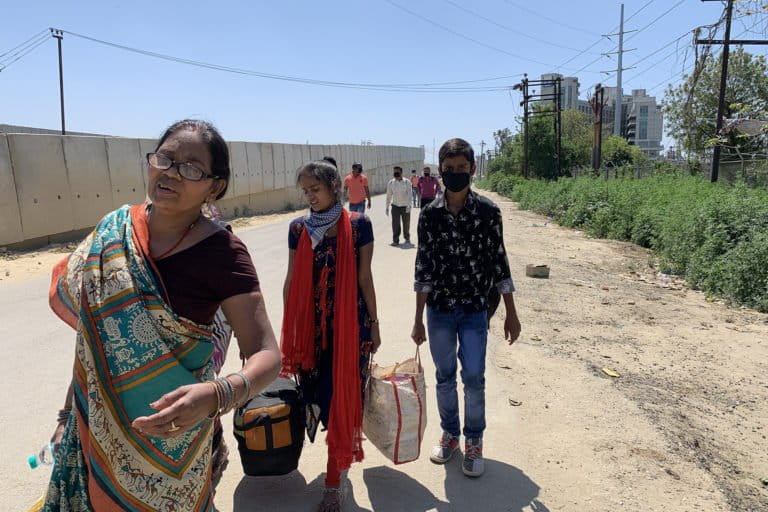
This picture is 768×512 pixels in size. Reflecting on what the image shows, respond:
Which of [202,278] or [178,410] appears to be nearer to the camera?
[178,410]

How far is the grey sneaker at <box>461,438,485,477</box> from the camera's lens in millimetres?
3127

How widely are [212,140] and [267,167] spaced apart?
21.4 m

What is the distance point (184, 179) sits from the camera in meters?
1.59

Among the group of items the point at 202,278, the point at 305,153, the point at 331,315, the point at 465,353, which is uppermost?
the point at 305,153

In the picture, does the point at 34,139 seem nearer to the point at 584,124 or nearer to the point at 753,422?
the point at 753,422

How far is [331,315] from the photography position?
2.90 meters

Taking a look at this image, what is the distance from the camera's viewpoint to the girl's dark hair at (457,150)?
3.06 meters

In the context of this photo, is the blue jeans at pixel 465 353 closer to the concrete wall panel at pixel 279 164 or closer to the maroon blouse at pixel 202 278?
the maroon blouse at pixel 202 278

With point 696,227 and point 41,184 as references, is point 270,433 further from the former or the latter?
point 41,184

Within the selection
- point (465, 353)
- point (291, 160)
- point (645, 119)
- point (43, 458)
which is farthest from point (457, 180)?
point (645, 119)

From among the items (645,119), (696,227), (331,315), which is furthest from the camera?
(645,119)

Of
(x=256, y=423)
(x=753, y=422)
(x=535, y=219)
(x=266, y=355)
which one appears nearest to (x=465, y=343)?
(x=256, y=423)

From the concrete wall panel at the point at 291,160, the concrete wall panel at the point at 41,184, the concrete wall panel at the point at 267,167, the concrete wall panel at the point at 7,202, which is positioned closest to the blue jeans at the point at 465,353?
the concrete wall panel at the point at 7,202

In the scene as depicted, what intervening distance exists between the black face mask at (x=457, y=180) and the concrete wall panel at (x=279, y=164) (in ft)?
67.9
